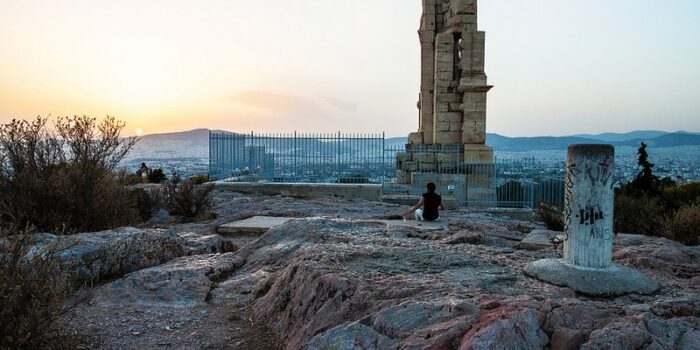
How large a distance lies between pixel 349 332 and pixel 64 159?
25.8ft

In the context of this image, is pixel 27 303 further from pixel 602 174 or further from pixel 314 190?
pixel 314 190

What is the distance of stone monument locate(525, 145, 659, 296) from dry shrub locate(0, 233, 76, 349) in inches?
146

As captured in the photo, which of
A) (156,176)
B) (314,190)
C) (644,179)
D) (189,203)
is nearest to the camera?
(189,203)

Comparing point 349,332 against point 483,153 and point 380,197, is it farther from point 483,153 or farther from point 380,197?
point 483,153

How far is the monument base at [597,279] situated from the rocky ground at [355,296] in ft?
0.30

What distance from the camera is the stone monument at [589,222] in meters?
4.36

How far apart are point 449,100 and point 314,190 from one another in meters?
5.99

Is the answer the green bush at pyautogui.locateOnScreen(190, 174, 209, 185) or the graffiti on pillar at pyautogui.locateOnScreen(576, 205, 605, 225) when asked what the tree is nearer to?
the green bush at pyautogui.locateOnScreen(190, 174, 209, 185)

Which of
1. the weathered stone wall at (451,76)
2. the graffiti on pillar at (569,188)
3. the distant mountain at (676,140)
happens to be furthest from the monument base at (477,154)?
the distant mountain at (676,140)

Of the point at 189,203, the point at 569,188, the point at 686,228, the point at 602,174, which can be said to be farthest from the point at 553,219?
the point at 189,203

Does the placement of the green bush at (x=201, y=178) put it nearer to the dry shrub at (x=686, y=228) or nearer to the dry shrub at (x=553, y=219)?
the dry shrub at (x=553, y=219)

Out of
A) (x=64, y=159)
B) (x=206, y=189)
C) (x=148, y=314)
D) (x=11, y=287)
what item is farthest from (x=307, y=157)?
(x=11, y=287)

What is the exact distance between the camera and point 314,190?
15.8 meters

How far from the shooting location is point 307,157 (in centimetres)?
1747
